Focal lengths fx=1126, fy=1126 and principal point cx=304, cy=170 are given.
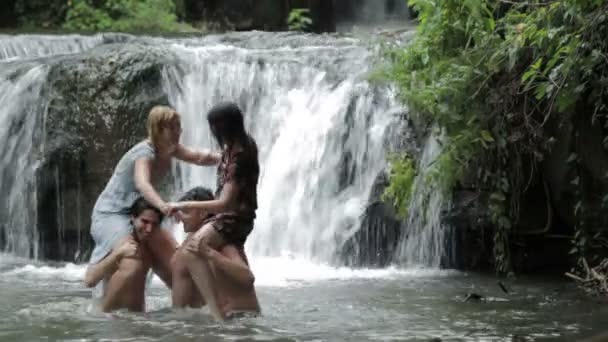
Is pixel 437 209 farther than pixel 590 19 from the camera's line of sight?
Yes

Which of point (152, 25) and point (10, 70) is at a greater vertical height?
point (152, 25)

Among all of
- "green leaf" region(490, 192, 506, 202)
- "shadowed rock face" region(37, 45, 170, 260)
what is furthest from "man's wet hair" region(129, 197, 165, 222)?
"shadowed rock face" region(37, 45, 170, 260)

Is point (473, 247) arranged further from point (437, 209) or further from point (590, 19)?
point (590, 19)

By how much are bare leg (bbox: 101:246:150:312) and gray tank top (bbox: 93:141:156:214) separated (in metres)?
0.35

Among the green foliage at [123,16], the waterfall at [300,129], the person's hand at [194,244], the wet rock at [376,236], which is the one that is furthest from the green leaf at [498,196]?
the green foliage at [123,16]

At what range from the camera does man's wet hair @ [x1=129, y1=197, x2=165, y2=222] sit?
24.4 feet

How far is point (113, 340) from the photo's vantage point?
22.6 feet

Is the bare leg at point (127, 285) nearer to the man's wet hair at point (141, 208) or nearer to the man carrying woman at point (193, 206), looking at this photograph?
the man carrying woman at point (193, 206)

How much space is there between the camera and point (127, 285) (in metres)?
7.51

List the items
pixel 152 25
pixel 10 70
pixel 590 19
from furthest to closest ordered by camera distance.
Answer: pixel 152 25
pixel 10 70
pixel 590 19

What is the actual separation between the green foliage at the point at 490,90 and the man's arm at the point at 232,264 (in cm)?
274

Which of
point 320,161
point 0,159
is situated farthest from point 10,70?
point 320,161

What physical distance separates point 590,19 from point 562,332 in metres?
2.43

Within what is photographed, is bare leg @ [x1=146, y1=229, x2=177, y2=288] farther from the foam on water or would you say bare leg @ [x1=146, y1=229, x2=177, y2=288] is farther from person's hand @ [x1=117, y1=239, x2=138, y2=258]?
the foam on water
